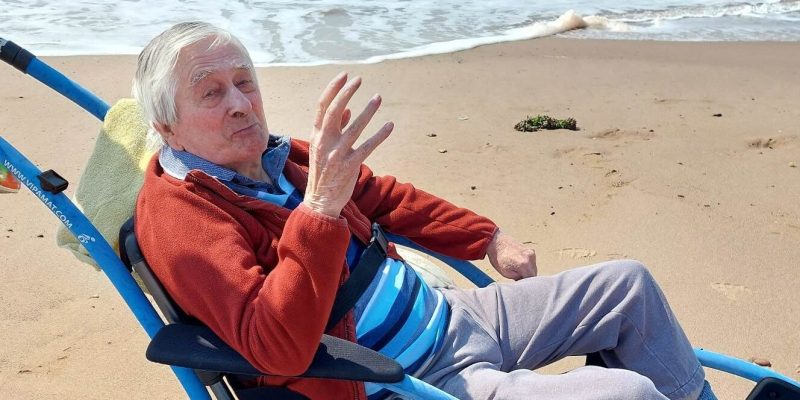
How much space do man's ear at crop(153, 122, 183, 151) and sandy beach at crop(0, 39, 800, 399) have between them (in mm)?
1310

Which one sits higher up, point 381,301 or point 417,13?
point 381,301

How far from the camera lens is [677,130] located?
18.5 feet

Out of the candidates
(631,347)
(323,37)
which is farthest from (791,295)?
(323,37)

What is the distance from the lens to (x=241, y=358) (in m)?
1.86

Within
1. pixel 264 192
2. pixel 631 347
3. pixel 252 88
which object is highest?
pixel 252 88

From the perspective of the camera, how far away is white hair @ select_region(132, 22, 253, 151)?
204 cm

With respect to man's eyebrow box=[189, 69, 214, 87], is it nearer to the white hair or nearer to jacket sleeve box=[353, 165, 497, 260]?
the white hair

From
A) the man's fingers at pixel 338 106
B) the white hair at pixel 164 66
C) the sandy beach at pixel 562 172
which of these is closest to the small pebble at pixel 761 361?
the sandy beach at pixel 562 172

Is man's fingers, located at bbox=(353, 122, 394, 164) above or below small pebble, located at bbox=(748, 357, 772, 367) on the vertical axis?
above

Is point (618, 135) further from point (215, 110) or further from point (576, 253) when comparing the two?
point (215, 110)

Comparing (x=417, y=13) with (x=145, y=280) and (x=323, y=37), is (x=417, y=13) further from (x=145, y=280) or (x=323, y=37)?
(x=145, y=280)

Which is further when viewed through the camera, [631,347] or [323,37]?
[323,37]

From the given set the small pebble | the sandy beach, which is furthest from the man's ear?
the small pebble

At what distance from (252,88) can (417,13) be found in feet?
26.3
